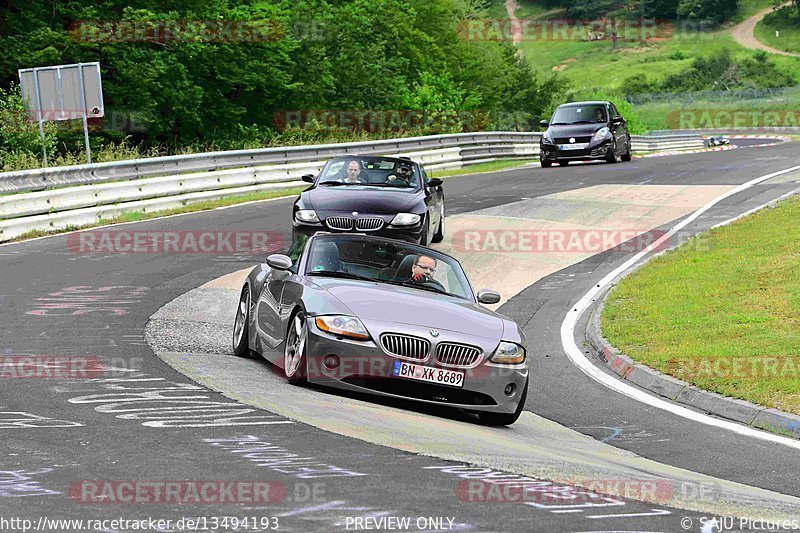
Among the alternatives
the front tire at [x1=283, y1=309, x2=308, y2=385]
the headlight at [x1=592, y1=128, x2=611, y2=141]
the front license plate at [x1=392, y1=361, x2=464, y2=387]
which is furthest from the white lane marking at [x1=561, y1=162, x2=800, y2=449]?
the headlight at [x1=592, y1=128, x2=611, y2=141]

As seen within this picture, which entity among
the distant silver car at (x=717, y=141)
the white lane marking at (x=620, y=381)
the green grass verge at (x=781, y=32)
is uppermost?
the green grass verge at (x=781, y=32)

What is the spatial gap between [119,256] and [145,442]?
11.7 metres

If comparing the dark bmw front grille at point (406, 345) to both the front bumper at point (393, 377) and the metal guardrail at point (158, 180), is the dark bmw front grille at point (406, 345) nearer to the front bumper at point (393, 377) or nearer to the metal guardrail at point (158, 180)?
the front bumper at point (393, 377)

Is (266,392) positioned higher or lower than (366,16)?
lower

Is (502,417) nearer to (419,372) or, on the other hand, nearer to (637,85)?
(419,372)

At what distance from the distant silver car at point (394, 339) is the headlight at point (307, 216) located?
20.6ft

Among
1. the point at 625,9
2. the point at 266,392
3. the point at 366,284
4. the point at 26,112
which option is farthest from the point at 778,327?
the point at 625,9

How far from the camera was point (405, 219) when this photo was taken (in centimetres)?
1725

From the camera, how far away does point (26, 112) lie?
1146 inches

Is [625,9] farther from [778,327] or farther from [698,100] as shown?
[778,327]

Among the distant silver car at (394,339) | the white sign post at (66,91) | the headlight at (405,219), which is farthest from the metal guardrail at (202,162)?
the distant silver car at (394,339)

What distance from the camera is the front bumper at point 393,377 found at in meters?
9.07

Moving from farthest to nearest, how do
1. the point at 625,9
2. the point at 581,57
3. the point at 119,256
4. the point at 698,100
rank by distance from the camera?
the point at 625,9, the point at 581,57, the point at 698,100, the point at 119,256

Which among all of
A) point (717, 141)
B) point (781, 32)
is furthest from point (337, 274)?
point (781, 32)
